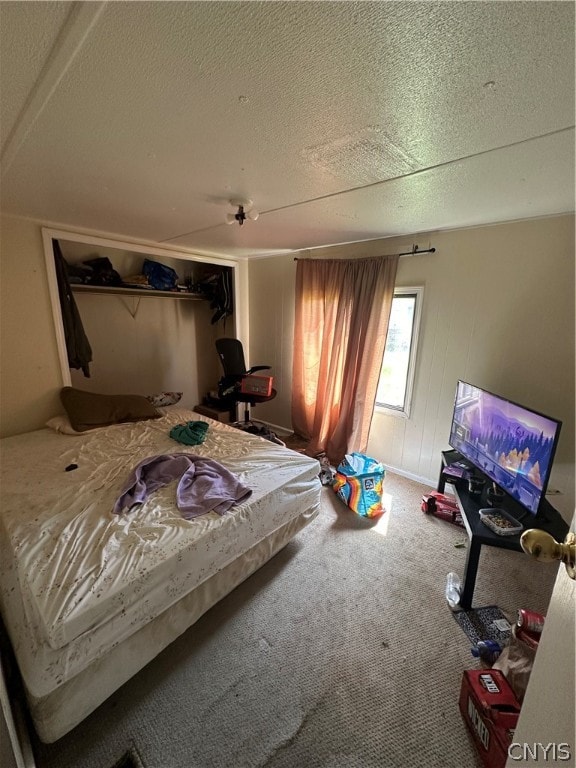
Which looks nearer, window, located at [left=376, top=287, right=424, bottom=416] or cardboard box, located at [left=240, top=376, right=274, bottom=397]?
window, located at [left=376, top=287, right=424, bottom=416]

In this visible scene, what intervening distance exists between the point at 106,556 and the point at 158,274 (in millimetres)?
3057

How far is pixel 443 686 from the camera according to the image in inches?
49.9

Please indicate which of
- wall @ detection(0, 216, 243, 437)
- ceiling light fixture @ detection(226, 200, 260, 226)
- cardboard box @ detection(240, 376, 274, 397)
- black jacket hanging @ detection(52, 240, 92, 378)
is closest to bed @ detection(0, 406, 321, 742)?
wall @ detection(0, 216, 243, 437)

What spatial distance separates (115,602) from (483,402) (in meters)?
2.30

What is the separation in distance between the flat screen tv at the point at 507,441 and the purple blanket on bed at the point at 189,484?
59.8 inches

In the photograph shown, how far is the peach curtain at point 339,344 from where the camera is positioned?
2.74 meters

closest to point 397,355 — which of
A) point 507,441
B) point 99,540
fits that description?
point 507,441

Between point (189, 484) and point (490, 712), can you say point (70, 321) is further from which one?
point (490, 712)

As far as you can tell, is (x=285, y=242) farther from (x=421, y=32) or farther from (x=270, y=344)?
(x=421, y=32)

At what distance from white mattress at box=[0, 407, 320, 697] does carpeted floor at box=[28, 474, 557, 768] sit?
1.12 feet

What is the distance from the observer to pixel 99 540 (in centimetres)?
129

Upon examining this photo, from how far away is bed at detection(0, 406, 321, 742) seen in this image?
3.24 feet

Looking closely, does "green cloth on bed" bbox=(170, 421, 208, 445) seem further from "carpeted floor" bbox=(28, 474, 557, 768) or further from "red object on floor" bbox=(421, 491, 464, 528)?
"red object on floor" bbox=(421, 491, 464, 528)

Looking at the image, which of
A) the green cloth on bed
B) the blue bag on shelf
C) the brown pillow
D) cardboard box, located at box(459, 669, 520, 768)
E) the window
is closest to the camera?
cardboard box, located at box(459, 669, 520, 768)
